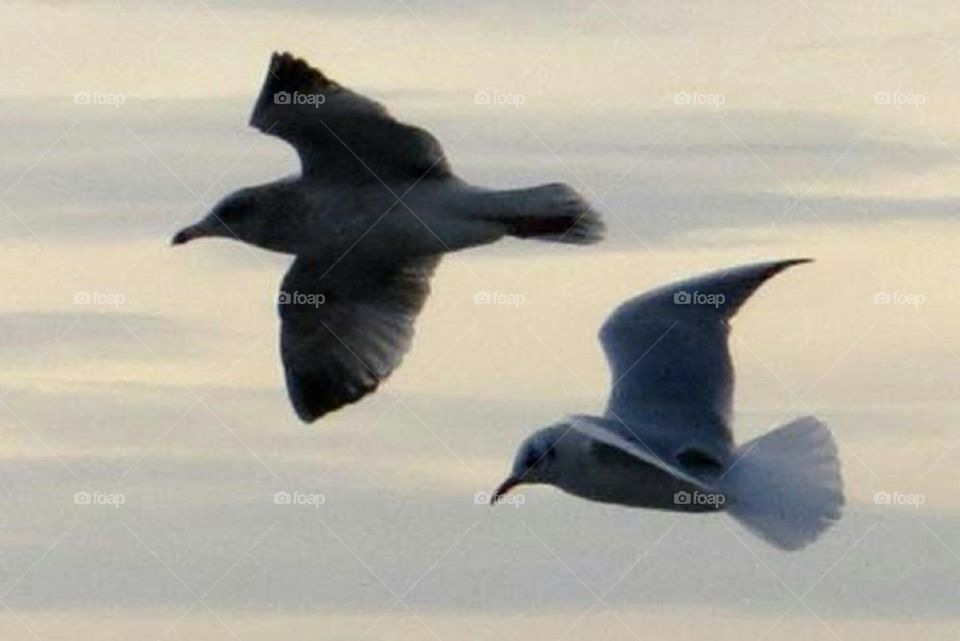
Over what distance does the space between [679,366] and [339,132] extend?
1.78 m

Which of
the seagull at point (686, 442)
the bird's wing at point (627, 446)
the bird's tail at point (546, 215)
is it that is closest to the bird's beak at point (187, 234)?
the bird's tail at point (546, 215)

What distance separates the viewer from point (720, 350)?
497 inches

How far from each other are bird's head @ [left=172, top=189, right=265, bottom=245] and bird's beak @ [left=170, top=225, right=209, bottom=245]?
0.03 metres

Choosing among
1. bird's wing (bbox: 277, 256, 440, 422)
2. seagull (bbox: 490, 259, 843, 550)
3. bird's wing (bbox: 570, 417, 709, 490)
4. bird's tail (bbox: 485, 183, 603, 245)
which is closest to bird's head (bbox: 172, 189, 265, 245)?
bird's wing (bbox: 277, 256, 440, 422)

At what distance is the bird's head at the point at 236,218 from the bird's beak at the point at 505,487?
153 cm

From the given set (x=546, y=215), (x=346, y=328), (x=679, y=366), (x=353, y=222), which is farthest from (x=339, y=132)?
(x=679, y=366)

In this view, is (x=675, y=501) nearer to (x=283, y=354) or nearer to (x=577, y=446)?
(x=577, y=446)

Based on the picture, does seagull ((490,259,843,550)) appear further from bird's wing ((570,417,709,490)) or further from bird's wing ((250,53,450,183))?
bird's wing ((250,53,450,183))

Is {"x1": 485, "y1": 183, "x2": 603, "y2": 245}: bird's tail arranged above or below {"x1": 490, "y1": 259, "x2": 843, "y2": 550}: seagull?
above

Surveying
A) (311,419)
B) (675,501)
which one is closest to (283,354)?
(311,419)

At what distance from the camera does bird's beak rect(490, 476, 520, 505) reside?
40.0 feet

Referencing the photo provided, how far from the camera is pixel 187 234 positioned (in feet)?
42.1

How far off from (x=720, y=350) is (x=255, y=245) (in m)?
2.05

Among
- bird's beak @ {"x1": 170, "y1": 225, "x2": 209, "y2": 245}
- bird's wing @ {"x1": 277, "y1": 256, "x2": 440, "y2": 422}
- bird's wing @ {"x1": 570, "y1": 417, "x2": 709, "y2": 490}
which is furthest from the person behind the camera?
bird's wing @ {"x1": 277, "y1": 256, "x2": 440, "y2": 422}
